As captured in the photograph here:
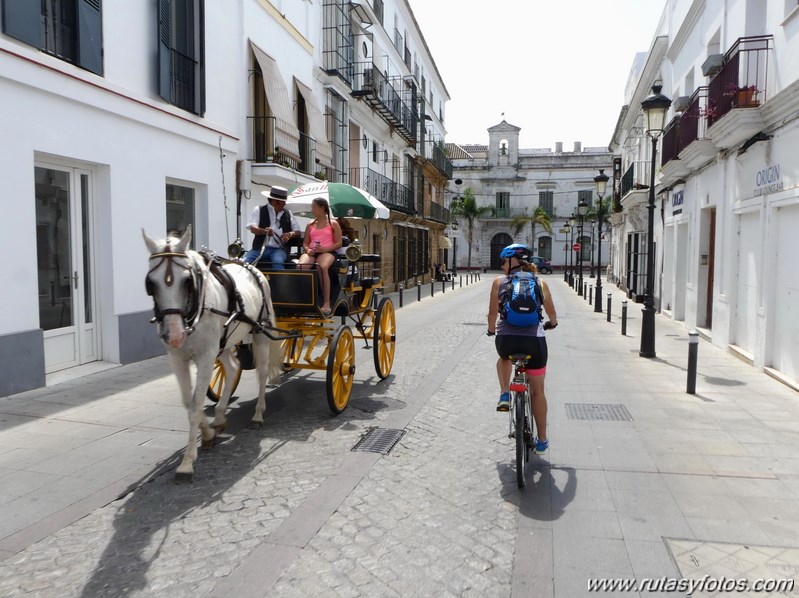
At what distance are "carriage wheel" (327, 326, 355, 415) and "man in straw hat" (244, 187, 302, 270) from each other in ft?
3.51

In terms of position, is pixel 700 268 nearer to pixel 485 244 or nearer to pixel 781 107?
pixel 781 107

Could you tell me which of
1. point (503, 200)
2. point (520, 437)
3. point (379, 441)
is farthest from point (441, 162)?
point (520, 437)

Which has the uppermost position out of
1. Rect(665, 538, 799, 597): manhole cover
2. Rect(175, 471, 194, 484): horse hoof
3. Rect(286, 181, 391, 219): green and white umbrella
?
Rect(286, 181, 391, 219): green and white umbrella

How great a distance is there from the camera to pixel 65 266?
7926 millimetres

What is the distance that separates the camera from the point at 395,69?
26.1m

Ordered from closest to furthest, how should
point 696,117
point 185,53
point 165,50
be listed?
Answer: point 165,50, point 185,53, point 696,117

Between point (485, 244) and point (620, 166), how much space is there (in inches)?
1017

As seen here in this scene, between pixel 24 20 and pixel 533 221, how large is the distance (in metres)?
50.3

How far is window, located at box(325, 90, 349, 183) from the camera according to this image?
57.1ft

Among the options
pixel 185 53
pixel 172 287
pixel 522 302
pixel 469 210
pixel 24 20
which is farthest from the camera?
pixel 469 210

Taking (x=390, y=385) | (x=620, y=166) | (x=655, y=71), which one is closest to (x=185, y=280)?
(x=390, y=385)

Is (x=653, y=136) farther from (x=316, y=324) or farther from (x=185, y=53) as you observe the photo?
(x=185, y=53)

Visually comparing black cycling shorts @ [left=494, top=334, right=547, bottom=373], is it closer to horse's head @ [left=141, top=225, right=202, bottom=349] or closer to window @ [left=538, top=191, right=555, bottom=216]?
horse's head @ [left=141, top=225, right=202, bottom=349]

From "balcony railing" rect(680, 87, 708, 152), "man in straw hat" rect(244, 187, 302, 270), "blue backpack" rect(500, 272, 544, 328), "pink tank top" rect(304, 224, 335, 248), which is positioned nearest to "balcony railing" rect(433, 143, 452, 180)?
"balcony railing" rect(680, 87, 708, 152)
